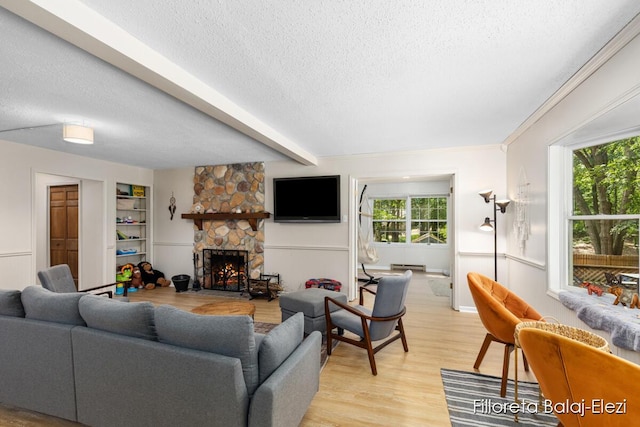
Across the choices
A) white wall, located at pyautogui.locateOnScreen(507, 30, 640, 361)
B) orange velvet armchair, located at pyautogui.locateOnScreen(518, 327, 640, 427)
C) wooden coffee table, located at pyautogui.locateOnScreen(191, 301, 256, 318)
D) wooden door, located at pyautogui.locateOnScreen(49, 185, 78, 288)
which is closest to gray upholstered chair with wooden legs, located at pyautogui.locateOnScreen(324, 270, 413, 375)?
wooden coffee table, located at pyautogui.locateOnScreen(191, 301, 256, 318)

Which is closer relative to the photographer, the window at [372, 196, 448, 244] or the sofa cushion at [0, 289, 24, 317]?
the sofa cushion at [0, 289, 24, 317]

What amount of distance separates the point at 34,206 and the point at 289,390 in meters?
4.91

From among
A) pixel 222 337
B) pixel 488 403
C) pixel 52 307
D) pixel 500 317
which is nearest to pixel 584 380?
pixel 500 317

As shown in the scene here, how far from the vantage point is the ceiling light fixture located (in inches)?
115

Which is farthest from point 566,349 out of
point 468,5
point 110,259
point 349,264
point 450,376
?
point 110,259

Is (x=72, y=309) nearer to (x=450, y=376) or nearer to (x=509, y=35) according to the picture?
(x=450, y=376)

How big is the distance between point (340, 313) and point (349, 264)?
1853 mm

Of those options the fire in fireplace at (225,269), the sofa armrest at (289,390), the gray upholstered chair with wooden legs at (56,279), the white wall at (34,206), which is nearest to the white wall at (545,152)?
the sofa armrest at (289,390)

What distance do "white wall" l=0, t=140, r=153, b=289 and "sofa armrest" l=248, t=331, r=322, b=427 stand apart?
4.54m

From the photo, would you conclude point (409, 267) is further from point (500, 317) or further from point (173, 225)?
point (173, 225)

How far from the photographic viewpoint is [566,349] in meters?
1.19

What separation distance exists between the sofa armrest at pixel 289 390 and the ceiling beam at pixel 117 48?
1922mm

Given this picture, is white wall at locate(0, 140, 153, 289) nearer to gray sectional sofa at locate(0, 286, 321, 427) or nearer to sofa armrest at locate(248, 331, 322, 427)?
gray sectional sofa at locate(0, 286, 321, 427)

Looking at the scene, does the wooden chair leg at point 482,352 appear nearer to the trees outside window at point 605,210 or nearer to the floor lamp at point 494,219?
the trees outside window at point 605,210
